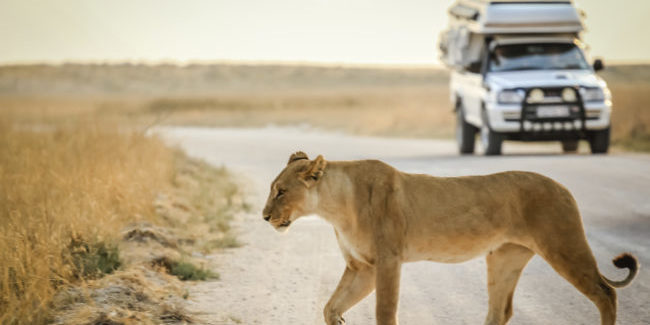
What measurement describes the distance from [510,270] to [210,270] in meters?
3.48

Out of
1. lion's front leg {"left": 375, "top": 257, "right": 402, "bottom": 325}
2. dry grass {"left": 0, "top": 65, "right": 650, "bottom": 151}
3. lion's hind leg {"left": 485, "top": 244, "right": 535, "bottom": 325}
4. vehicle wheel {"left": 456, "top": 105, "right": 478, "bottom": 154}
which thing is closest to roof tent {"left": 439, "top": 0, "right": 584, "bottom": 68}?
vehicle wheel {"left": 456, "top": 105, "right": 478, "bottom": 154}

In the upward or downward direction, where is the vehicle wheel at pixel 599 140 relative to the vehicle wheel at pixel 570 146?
upward

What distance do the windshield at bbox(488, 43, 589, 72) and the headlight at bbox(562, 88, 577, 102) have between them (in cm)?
107

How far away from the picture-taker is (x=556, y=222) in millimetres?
5363

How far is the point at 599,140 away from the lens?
1852 centimetres

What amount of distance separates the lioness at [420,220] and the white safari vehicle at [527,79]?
41.5ft

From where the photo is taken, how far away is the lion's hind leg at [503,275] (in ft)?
18.7

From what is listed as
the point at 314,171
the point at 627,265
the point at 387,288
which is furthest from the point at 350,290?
the point at 627,265

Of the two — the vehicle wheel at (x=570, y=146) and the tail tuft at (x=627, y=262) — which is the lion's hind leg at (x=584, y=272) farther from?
the vehicle wheel at (x=570, y=146)

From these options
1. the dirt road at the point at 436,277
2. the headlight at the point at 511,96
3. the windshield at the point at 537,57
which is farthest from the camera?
the windshield at the point at 537,57

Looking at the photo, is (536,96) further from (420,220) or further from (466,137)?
(420,220)

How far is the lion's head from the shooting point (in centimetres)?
540

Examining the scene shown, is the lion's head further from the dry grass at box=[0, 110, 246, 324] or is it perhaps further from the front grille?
the front grille

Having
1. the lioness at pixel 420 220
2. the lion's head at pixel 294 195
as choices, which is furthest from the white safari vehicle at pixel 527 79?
the lion's head at pixel 294 195
